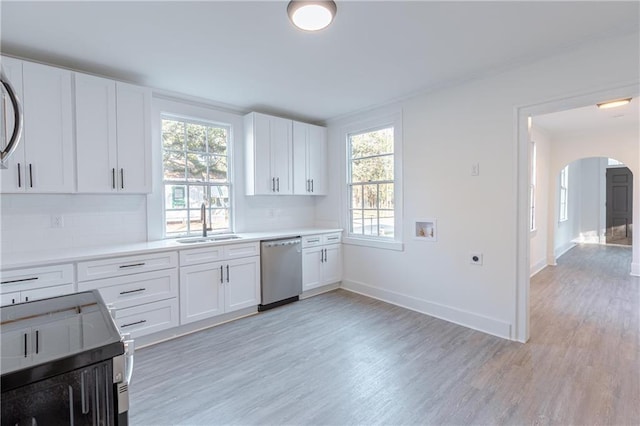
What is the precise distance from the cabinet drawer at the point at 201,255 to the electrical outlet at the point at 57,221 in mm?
1104

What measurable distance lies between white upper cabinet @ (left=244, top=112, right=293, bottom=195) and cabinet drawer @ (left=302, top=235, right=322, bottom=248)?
2.36 ft

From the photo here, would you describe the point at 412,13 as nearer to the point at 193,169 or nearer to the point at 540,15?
the point at 540,15

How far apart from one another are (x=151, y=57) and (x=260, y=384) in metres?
2.80

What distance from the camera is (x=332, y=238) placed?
451 centimetres

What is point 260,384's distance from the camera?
2.26 metres

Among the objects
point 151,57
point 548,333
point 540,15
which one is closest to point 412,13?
point 540,15

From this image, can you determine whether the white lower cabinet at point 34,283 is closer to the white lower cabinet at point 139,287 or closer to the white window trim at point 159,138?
the white lower cabinet at point 139,287

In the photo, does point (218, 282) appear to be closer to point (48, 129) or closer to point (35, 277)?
point (35, 277)

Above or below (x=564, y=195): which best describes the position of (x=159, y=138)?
above

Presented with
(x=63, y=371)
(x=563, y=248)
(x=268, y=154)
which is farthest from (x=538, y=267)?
(x=63, y=371)

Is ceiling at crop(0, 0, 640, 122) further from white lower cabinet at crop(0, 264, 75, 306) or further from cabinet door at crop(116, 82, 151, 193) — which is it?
white lower cabinet at crop(0, 264, 75, 306)

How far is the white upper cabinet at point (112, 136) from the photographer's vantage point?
2732mm

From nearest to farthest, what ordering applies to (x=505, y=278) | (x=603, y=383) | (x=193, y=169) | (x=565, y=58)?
(x=603, y=383), (x=565, y=58), (x=505, y=278), (x=193, y=169)

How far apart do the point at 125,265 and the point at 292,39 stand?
2.36 metres
